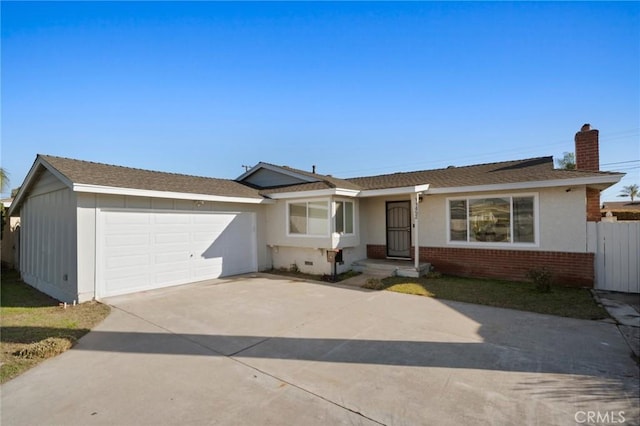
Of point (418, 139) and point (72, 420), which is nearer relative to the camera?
point (72, 420)

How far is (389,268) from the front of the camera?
10641 mm

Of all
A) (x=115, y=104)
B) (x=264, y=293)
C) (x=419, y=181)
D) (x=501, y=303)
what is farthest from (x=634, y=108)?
(x=115, y=104)

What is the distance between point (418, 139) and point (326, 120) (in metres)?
6.33

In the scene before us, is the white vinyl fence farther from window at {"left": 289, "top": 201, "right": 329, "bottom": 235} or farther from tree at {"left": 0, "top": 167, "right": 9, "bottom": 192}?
tree at {"left": 0, "top": 167, "right": 9, "bottom": 192}

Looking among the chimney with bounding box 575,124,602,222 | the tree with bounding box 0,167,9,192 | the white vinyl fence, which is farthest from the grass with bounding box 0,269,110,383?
the chimney with bounding box 575,124,602,222

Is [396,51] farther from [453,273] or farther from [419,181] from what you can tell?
[453,273]

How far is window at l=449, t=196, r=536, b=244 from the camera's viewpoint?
9508 mm

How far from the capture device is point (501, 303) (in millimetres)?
7168

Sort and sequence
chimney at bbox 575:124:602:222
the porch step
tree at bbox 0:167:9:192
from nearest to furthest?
1. chimney at bbox 575:124:602:222
2. the porch step
3. tree at bbox 0:167:9:192

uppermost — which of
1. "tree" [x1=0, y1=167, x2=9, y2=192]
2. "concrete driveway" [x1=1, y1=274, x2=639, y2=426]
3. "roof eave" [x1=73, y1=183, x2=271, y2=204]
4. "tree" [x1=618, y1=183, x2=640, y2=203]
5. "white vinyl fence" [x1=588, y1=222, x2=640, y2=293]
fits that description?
"tree" [x1=618, y1=183, x2=640, y2=203]

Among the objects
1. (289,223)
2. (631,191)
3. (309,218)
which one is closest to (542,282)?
(309,218)

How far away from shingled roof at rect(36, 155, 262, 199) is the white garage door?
77cm

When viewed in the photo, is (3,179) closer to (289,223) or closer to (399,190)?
(289,223)

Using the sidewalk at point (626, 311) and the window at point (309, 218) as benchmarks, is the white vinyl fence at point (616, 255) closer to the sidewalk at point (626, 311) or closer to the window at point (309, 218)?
the sidewalk at point (626, 311)
